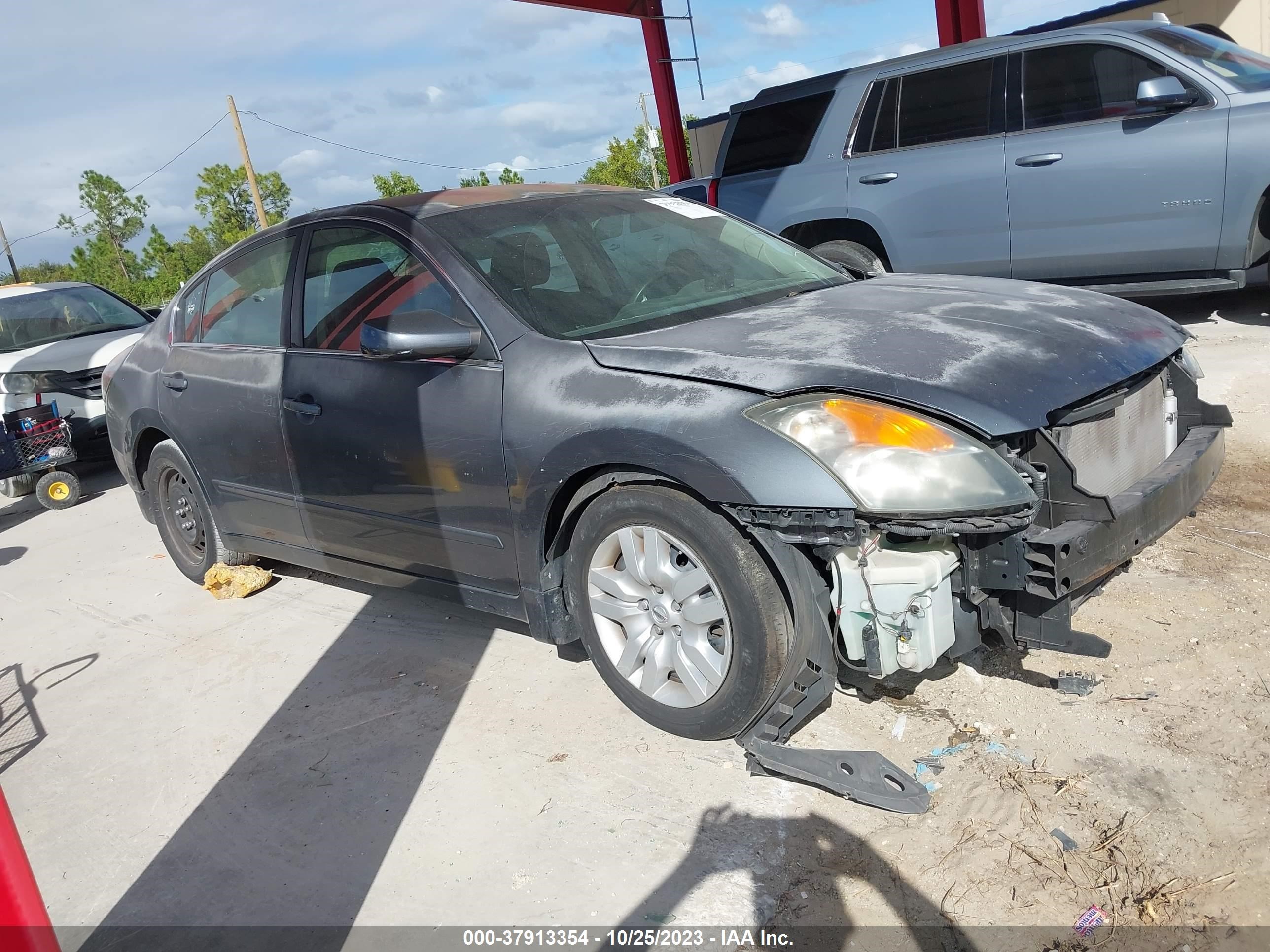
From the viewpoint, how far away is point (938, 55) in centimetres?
720

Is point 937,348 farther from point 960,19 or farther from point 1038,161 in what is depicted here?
point 960,19

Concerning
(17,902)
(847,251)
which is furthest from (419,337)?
(847,251)

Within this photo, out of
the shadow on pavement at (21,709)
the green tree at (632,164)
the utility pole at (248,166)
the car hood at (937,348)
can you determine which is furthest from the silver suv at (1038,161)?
the green tree at (632,164)

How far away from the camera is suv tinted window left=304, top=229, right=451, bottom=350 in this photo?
3607 mm

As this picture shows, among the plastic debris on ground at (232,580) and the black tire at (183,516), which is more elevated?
the black tire at (183,516)

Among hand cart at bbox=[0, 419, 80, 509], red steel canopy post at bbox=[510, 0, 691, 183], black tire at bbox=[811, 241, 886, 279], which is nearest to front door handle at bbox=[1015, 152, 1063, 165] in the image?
black tire at bbox=[811, 241, 886, 279]

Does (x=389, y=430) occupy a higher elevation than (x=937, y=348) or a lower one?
lower

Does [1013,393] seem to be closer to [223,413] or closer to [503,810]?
[503,810]

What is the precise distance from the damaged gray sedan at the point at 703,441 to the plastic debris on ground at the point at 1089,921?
475 mm

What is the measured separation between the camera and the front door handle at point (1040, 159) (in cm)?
658

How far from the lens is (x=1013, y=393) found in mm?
2621

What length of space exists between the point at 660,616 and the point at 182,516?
3240mm

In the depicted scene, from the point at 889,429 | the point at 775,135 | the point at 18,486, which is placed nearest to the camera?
the point at 889,429

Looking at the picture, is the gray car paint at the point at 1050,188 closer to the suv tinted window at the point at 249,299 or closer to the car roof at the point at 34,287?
the suv tinted window at the point at 249,299
